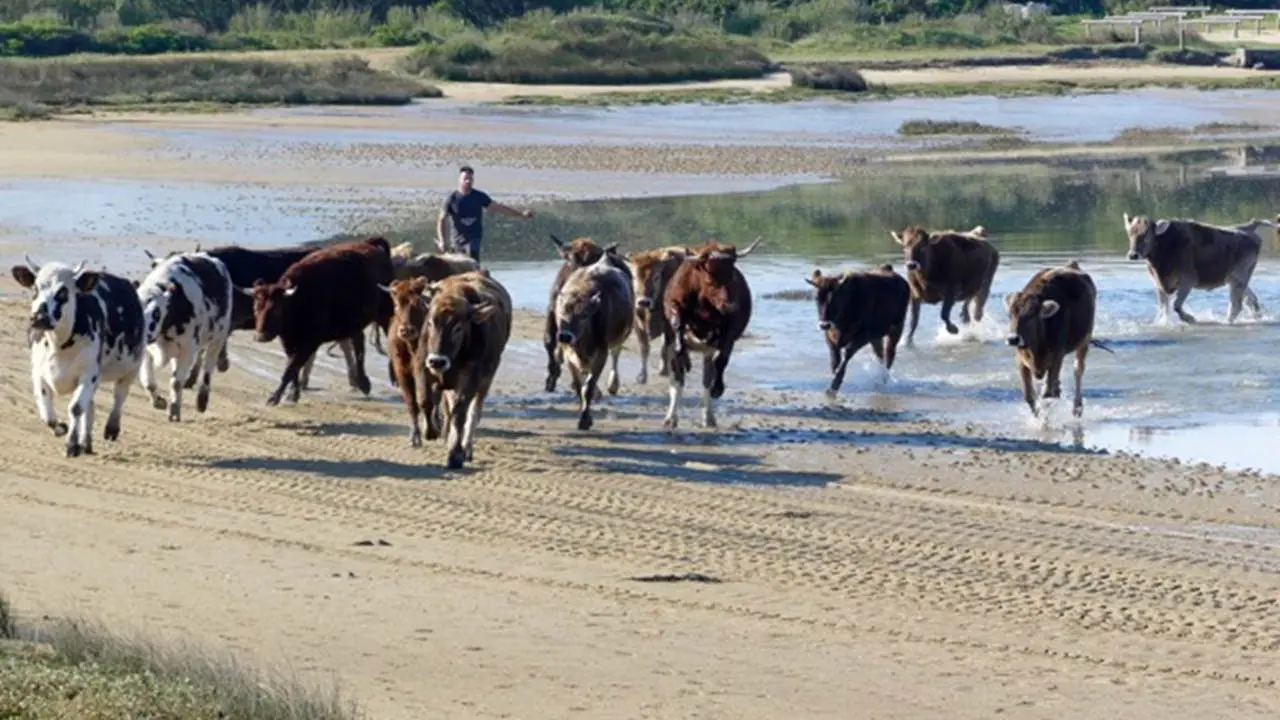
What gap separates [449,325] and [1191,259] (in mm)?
12661

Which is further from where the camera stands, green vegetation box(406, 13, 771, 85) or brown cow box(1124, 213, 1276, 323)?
green vegetation box(406, 13, 771, 85)

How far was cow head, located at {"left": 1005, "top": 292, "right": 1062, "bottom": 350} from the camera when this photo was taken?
20.0m

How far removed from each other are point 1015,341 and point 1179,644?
848cm

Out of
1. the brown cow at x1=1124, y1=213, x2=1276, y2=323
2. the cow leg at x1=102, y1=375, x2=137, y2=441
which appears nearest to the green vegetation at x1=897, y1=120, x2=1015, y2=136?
the brown cow at x1=1124, y1=213, x2=1276, y2=323

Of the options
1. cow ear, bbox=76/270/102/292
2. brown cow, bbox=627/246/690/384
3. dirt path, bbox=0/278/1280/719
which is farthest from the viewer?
brown cow, bbox=627/246/690/384

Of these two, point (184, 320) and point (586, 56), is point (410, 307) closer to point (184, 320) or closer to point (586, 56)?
point (184, 320)

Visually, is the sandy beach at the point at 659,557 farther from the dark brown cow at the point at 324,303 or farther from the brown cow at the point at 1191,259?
the brown cow at the point at 1191,259

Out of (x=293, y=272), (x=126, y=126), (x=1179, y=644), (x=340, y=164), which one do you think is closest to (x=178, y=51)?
(x=126, y=126)

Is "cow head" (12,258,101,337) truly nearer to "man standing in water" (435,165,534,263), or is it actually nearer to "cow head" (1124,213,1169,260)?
"man standing in water" (435,165,534,263)

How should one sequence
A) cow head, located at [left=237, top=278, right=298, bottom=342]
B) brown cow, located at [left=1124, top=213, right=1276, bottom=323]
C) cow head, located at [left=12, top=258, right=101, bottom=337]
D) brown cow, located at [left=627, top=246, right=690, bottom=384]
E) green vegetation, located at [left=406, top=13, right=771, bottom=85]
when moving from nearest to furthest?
cow head, located at [left=12, top=258, right=101, bottom=337] → cow head, located at [left=237, top=278, right=298, bottom=342] → brown cow, located at [left=627, top=246, right=690, bottom=384] → brown cow, located at [left=1124, top=213, right=1276, bottom=323] → green vegetation, located at [left=406, top=13, right=771, bottom=85]

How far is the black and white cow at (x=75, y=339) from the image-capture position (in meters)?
16.3

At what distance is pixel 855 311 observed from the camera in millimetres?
21750

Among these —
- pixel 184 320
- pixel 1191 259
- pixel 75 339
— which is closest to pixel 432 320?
pixel 75 339

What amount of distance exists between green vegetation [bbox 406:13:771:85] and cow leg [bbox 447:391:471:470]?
5118cm
